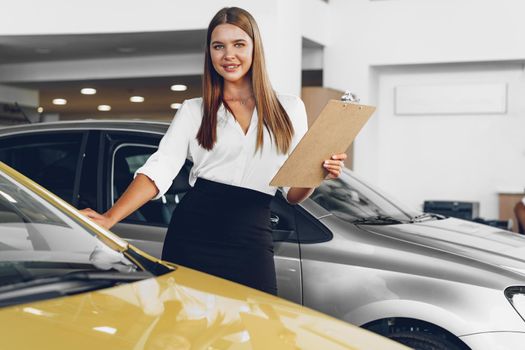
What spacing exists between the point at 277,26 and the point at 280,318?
23.6 feet

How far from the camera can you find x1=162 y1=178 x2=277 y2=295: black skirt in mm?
2586

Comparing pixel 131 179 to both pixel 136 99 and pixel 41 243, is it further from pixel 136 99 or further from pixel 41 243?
pixel 136 99

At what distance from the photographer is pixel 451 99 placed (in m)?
10.2

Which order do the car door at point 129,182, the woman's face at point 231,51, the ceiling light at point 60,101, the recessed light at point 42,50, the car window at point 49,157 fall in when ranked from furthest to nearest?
the ceiling light at point 60,101
the recessed light at point 42,50
the car window at point 49,157
the car door at point 129,182
the woman's face at point 231,51

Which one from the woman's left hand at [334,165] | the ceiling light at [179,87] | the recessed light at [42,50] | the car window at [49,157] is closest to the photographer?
the woman's left hand at [334,165]

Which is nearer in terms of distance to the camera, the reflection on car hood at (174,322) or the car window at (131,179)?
the reflection on car hood at (174,322)

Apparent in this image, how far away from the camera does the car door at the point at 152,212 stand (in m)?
3.23

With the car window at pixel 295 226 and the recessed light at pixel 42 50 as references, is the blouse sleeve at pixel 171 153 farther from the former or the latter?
the recessed light at pixel 42 50

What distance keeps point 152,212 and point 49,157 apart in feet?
2.12

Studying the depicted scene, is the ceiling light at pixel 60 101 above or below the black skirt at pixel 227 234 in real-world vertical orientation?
above

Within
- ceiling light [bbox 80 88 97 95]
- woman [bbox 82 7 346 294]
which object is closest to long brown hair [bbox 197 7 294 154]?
woman [bbox 82 7 346 294]

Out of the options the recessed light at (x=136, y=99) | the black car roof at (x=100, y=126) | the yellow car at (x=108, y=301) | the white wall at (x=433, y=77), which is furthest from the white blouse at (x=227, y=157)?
the recessed light at (x=136, y=99)

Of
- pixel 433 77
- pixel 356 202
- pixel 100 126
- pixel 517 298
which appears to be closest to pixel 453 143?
pixel 433 77

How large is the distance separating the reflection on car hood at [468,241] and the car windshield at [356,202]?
154mm
